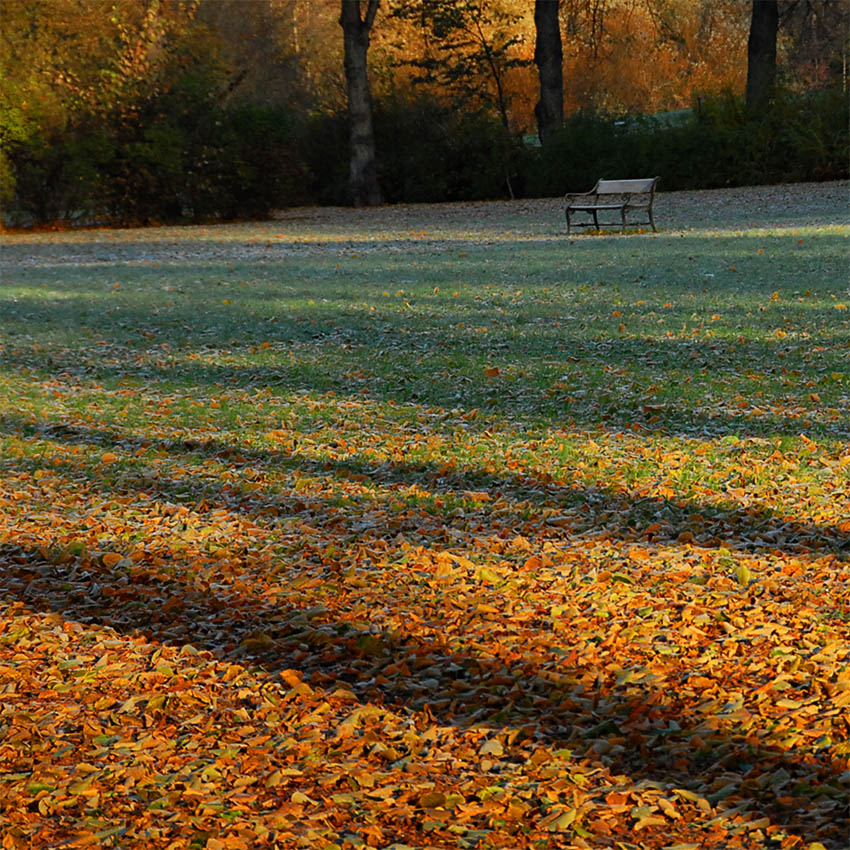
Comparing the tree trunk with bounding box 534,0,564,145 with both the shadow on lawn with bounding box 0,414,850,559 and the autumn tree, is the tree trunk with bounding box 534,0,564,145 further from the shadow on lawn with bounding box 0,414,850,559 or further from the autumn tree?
the shadow on lawn with bounding box 0,414,850,559

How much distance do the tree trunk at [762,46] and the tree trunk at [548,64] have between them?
15.6 ft

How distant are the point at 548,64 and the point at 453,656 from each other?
26.6m

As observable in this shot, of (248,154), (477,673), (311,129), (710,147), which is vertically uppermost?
(311,129)

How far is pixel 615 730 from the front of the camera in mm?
2615

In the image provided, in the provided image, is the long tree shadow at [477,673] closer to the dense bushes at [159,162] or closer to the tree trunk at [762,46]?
the dense bushes at [159,162]

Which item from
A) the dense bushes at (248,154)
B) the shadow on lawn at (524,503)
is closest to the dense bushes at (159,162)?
the dense bushes at (248,154)

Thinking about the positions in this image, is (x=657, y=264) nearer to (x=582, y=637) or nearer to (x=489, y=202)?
(x=582, y=637)

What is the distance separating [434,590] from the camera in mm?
3502

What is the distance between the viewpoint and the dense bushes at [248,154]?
77.7ft

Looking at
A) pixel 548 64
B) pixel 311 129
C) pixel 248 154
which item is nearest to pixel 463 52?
pixel 548 64

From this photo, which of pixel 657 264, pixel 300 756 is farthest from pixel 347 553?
pixel 657 264

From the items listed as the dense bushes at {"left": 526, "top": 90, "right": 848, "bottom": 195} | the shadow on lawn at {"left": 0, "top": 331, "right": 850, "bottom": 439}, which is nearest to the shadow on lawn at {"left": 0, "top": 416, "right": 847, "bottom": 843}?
the shadow on lawn at {"left": 0, "top": 331, "right": 850, "bottom": 439}

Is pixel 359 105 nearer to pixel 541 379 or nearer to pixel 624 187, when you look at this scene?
pixel 624 187

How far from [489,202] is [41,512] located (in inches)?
918
